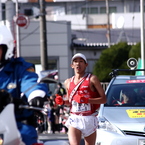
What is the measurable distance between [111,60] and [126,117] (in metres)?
23.4

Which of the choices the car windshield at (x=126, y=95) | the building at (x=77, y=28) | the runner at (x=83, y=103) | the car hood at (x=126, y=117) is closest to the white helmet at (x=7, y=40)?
the runner at (x=83, y=103)

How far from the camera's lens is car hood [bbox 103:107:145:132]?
8.16 metres

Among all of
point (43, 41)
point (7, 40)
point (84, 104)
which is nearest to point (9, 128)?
point (7, 40)

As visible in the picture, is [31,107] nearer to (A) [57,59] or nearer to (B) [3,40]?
(B) [3,40]

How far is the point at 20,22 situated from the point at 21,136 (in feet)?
70.9

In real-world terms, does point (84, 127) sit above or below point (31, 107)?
below

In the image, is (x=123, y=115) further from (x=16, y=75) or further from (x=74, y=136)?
(x=16, y=75)

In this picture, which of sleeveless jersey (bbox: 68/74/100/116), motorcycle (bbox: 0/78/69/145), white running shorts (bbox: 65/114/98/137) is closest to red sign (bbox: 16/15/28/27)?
sleeveless jersey (bbox: 68/74/100/116)

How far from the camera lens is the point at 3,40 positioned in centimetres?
475

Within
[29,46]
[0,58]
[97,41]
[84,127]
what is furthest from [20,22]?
[0,58]

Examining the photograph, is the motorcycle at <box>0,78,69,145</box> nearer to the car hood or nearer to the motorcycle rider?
the motorcycle rider

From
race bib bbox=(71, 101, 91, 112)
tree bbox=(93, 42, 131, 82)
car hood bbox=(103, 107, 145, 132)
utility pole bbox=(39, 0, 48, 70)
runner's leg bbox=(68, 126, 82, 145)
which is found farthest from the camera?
tree bbox=(93, 42, 131, 82)

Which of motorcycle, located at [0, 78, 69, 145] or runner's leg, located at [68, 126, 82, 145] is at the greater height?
motorcycle, located at [0, 78, 69, 145]

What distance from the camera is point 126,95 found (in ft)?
30.5
